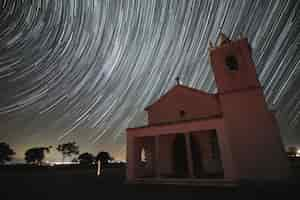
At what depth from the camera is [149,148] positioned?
1382cm

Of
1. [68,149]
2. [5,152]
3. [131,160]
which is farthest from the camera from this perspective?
[68,149]

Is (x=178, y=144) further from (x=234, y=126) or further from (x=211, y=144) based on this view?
(x=234, y=126)

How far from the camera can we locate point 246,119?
1038cm

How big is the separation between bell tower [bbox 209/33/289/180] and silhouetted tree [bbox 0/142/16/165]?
2341 inches

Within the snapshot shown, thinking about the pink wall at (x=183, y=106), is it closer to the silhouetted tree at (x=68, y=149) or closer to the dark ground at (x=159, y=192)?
the dark ground at (x=159, y=192)

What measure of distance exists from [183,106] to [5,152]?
5684cm

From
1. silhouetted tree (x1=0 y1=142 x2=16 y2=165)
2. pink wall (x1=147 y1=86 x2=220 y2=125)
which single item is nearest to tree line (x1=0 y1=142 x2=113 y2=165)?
silhouetted tree (x1=0 y1=142 x2=16 y2=165)

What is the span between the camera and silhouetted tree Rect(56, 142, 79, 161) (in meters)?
68.4

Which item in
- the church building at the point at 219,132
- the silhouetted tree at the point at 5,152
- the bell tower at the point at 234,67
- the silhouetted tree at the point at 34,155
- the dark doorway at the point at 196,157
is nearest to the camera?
the church building at the point at 219,132

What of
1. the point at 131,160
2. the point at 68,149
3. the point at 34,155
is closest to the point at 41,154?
the point at 34,155

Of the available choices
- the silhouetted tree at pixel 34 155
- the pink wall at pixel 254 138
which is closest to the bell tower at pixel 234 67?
the pink wall at pixel 254 138

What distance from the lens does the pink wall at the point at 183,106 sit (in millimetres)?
12867

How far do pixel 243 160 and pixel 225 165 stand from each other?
219 cm

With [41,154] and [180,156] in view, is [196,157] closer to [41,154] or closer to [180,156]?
[180,156]
